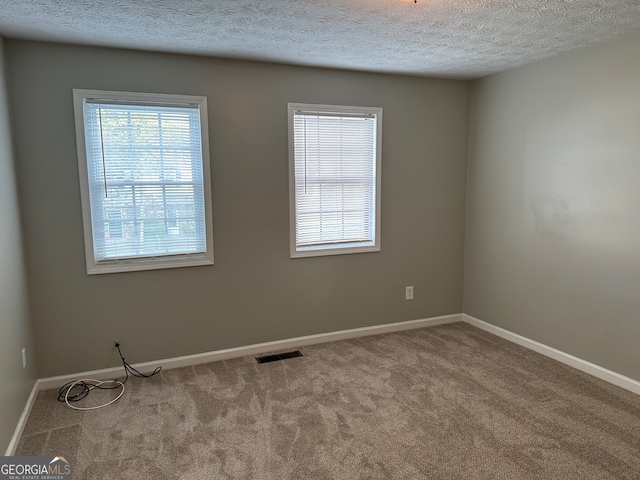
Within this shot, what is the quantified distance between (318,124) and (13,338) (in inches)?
103

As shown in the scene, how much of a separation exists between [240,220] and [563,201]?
99.6 inches

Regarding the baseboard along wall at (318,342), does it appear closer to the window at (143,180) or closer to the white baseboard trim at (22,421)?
the white baseboard trim at (22,421)

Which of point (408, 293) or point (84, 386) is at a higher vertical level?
point (408, 293)

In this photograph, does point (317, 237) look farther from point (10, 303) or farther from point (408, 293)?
point (10, 303)

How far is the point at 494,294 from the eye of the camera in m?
3.88

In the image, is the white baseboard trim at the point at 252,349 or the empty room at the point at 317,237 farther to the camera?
the white baseboard trim at the point at 252,349

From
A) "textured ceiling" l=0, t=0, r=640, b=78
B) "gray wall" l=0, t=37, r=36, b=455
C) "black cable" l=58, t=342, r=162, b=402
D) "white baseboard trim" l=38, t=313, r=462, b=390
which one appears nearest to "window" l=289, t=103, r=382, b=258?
"textured ceiling" l=0, t=0, r=640, b=78

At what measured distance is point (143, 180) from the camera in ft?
9.84

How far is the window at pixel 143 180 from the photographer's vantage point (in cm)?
287

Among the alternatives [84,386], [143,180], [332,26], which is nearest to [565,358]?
[332,26]
